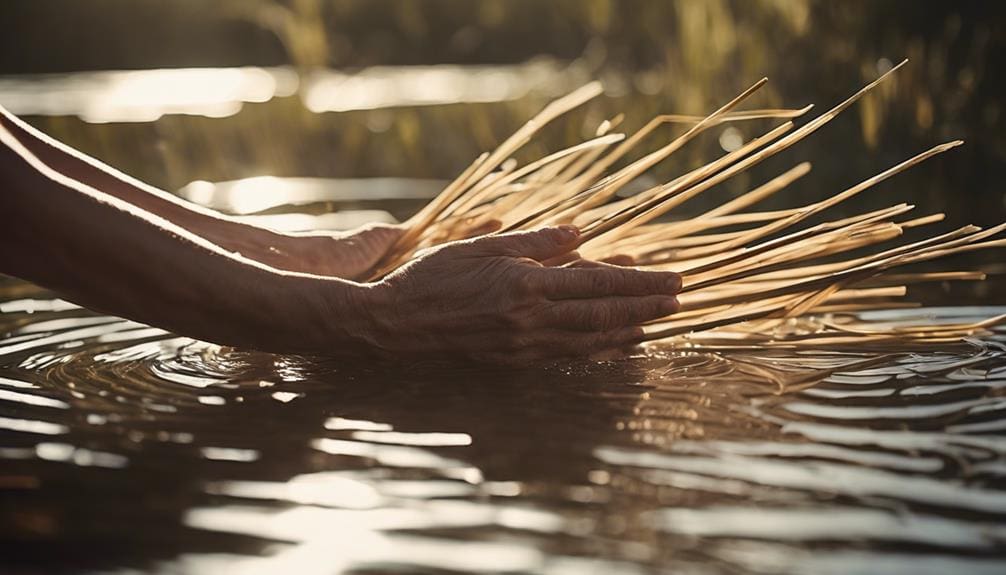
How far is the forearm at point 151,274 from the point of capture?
167cm

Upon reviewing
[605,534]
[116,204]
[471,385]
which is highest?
[116,204]

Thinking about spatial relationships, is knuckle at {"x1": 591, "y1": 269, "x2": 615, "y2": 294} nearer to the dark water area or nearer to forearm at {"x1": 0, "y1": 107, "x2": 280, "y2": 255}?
the dark water area

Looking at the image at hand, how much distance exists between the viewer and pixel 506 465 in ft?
4.85

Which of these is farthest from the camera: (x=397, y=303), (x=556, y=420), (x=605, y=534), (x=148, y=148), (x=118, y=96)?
(x=118, y=96)

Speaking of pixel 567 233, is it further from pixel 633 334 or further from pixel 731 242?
pixel 731 242

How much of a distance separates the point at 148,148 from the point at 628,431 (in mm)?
4247

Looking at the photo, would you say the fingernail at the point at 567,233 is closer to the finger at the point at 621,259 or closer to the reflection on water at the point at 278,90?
the finger at the point at 621,259

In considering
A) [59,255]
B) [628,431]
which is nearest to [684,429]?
[628,431]

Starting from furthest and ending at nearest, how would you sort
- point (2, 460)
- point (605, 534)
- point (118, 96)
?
point (118, 96) < point (2, 460) < point (605, 534)

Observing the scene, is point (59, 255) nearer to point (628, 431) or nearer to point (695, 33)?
point (628, 431)

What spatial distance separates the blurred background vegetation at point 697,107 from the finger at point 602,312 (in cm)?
177

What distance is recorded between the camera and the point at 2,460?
1553 millimetres

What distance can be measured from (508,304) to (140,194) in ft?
2.62

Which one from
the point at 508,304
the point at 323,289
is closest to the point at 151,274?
the point at 323,289
